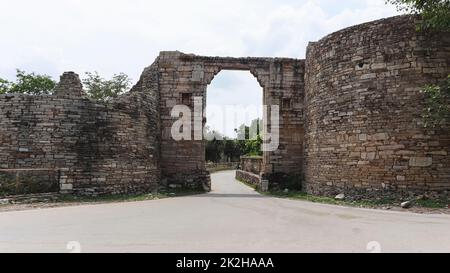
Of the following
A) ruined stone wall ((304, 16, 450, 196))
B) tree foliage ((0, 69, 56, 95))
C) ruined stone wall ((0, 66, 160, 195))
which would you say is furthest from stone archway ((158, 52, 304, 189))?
tree foliage ((0, 69, 56, 95))

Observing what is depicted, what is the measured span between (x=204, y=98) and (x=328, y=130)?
573 centimetres

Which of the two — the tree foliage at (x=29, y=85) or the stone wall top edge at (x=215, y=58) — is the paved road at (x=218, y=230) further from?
the tree foliage at (x=29, y=85)

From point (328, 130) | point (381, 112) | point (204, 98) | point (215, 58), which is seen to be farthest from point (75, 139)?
point (381, 112)

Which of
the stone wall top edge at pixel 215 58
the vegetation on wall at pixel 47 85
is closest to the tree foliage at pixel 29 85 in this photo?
the vegetation on wall at pixel 47 85

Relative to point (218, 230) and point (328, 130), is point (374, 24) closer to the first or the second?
point (328, 130)

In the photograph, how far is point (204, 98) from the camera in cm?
1669

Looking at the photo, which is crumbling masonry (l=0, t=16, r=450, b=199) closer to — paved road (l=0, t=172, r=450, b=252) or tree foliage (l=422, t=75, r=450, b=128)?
tree foliage (l=422, t=75, r=450, b=128)

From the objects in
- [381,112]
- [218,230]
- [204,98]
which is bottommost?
[218,230]

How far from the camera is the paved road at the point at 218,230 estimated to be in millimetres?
5273

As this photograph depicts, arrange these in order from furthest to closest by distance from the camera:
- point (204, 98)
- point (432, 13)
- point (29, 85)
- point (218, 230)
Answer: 1. point (29, 85)
2. point (204, 98)
3. point (432, 13)
4. point (218, 230)

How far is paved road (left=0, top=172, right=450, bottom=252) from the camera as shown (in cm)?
527

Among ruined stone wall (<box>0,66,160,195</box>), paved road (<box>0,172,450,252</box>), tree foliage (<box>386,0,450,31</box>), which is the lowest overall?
paved road (<box>0,172,450,252</box>)

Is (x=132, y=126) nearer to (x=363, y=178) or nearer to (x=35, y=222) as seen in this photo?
(x=35, y=222)

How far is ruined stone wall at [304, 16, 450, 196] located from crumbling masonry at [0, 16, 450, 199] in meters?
0.03
